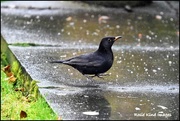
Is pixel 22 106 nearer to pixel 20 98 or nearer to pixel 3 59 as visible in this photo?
pixel 20 98

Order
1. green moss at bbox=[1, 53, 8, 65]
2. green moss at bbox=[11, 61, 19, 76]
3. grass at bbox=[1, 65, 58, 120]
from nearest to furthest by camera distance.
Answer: grass at bbox=[1, 65, 58, 120] < green moss at bbox=[11, 61, 19, 76] < green moss at bbox=[1, 53, 8, 65]

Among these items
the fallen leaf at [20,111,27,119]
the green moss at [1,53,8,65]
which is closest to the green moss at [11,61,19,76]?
the green moss at [1,53,8,65]

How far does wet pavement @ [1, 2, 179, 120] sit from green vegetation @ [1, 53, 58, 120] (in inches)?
3.3

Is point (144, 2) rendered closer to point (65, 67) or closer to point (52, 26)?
point (52, 26)

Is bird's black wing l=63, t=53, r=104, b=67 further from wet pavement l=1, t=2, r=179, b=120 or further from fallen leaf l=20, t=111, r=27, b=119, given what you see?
fallen leaf l=20, t=111, r=27, b=119

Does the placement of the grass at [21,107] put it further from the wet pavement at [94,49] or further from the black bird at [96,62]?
the black bird at [96,62]

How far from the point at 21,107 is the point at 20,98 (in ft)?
1.03

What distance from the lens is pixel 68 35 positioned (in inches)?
319

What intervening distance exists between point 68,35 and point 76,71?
1693 mm

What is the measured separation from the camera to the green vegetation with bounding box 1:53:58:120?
5.15 m

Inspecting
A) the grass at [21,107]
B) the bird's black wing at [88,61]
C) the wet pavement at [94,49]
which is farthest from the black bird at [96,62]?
the grass at [21,107]

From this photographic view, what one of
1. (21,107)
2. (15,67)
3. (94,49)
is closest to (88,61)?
(21,107)

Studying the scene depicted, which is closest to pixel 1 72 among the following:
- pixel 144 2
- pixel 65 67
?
pixel 65 67

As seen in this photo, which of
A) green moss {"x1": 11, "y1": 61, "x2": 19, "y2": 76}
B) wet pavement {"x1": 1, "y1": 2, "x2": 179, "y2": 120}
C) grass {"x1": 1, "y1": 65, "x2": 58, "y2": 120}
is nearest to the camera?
grass {"x1": 1, "y1": 65, "x2": 58, "y2": 120}
